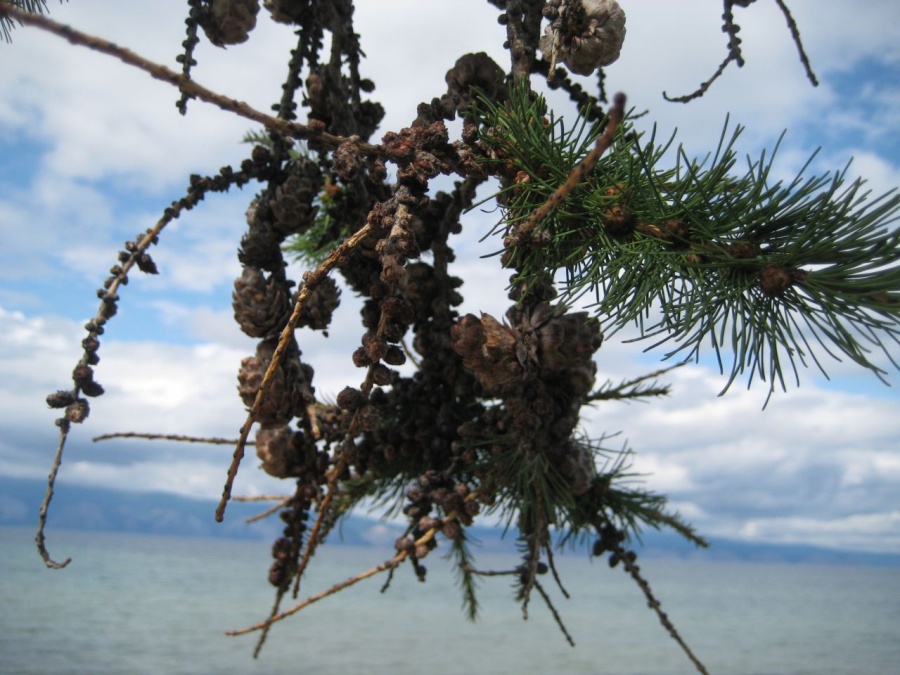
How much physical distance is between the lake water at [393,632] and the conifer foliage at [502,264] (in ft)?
14.5

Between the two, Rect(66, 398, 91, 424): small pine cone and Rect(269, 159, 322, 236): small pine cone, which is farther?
Rect(269, 159, 322, 236): small pine cone

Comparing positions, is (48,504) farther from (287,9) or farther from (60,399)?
(287,9)

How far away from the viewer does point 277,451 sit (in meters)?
0.65

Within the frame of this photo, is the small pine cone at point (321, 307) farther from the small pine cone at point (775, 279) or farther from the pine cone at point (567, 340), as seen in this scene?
the small pine cone at point (775, 279)

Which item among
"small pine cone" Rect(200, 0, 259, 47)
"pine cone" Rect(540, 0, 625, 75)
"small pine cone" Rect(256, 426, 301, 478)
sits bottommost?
"small pine cone" Rect(256, 426, 301, 478)

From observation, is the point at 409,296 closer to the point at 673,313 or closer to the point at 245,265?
the point at 245,265

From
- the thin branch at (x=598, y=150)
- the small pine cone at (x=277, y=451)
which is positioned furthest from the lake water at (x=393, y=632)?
the thin branch at (x=598, y=150)

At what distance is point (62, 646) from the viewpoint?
33.8 ft

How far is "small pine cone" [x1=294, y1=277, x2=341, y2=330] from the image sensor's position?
672mm

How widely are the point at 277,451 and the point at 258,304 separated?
136 millimetres

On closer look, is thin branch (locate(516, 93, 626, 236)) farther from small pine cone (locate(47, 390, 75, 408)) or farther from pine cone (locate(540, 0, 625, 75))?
small pine cone (locate(47, 390, 75, 408))

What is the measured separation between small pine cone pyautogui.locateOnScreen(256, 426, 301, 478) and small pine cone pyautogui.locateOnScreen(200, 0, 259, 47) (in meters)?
0.38

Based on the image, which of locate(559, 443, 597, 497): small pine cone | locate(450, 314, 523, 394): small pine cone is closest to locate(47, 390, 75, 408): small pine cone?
locate(450, 314, 523, 394): small pine cone

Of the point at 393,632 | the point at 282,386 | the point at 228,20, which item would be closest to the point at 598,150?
the point at 282,386
